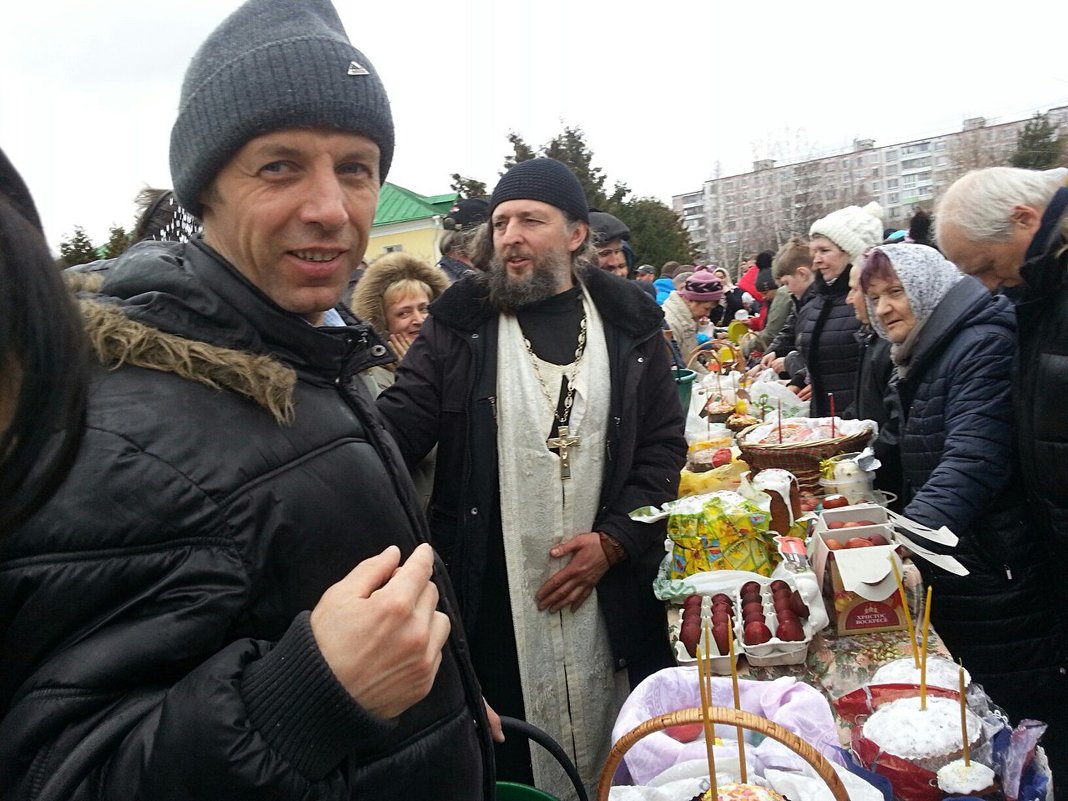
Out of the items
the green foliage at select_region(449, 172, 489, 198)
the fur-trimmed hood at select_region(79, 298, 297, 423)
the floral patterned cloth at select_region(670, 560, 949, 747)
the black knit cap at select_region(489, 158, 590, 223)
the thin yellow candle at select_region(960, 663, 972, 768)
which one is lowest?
the floral patterned cloth at select_region(670, 560, 949, 747)

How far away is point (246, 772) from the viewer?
88cm

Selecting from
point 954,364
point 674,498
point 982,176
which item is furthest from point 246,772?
point 982,176

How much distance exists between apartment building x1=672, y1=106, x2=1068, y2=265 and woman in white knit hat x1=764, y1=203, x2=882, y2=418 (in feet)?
44.3

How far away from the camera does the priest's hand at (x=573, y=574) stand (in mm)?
2619

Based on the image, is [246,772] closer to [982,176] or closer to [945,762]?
[945,762]

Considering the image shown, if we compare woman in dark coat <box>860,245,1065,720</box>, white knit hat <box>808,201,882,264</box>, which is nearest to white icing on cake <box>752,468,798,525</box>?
woman in dark coat <box>860,245,1065,720</box>

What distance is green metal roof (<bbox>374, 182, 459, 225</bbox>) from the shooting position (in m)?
29.1

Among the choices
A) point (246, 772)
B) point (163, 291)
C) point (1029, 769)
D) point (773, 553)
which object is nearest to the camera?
point (246, 772)

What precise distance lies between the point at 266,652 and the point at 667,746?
1.04 metres

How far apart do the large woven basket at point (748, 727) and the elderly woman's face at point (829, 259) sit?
4117 millimetres

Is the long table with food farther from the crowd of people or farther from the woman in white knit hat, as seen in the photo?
the woman in white knit hat

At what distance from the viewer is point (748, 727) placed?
1.43 meters

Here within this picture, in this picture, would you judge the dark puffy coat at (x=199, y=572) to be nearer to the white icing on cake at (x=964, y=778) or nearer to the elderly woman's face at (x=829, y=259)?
the white icing on cake at (x=964, y=778)

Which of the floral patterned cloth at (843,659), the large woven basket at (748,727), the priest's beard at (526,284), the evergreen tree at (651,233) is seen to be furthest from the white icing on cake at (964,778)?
the evergreen tree at (651,233)
